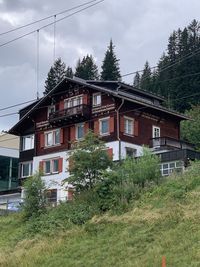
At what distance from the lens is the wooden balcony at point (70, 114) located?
53094mm

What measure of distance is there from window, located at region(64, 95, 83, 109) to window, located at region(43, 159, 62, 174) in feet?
17.4

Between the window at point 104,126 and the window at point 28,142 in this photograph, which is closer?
the window at point 104,126

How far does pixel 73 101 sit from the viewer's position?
5541 cm

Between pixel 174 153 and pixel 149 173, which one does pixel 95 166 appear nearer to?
pixel 149 173

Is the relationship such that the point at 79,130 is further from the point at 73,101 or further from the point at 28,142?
→ the point at 28,142

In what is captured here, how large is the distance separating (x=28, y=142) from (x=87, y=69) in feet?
141

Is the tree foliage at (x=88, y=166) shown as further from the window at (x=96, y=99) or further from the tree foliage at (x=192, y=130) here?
the tree foliage at (x=192, y=130)

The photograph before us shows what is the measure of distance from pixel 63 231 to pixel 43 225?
1752mm

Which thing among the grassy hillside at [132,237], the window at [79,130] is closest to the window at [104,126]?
the window at [79,130]

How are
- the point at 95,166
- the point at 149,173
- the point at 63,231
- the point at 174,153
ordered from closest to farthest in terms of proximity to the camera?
the point at 63,231
the point at 149,173
the point at 95,166
the point at 174,153

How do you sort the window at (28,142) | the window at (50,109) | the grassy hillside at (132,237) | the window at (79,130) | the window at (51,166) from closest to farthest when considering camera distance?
the grassy hillside at (132,237) < the window at (79,130) < the window at (51,166) < the window at (50,109) < the window at (28,142)

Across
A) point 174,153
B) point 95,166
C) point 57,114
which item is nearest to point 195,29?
point 57,114

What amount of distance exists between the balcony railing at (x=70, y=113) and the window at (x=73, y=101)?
0.92m

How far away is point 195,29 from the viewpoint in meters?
110
